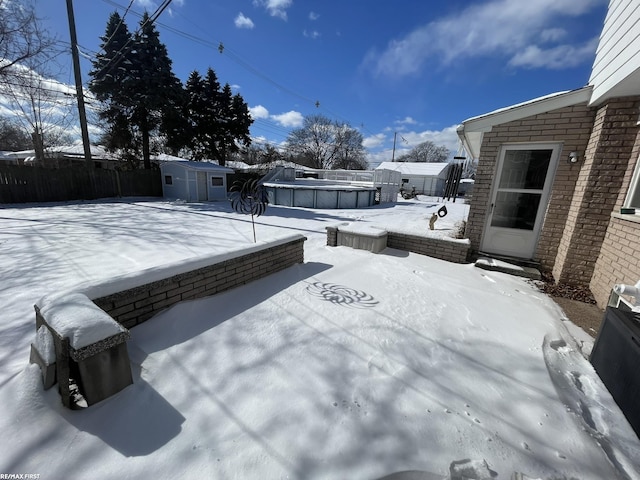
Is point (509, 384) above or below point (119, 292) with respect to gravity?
below

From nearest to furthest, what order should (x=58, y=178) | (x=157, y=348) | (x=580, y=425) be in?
(x=580, y=425), (x=157, y=348), (x=58, y=178)

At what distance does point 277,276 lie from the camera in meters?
3.83

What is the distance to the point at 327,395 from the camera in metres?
1.81

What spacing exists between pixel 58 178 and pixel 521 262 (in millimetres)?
16921

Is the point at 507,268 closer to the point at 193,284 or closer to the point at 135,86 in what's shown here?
the point at 193,284

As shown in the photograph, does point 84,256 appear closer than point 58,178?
Yes

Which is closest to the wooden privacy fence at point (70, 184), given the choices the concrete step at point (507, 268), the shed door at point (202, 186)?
the shed door at point (202, 186)

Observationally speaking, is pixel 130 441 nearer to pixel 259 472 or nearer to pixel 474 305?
pixel 259 472

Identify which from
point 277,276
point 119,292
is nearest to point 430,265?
point 277,276

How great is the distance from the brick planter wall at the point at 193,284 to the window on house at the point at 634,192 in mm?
4520

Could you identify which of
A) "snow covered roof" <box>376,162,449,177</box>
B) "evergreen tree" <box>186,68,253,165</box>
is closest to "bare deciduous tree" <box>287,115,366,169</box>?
"snow covered roof" <box>376,162,449,177</box>

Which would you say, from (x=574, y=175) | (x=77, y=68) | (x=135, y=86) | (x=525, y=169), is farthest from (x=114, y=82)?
(x=574, y=175)

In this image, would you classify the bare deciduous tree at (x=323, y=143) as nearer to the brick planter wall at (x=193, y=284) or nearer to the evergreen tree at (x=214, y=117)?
the evergreen tree at (x=214, y=117)

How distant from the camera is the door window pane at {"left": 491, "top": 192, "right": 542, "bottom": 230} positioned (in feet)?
15.0
